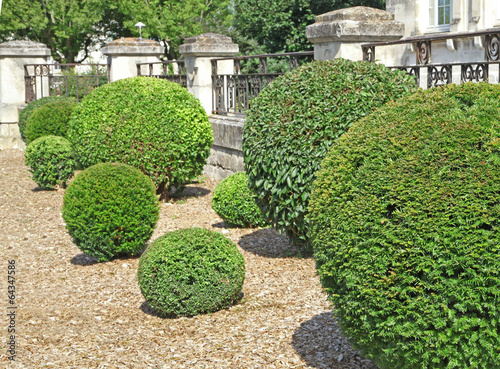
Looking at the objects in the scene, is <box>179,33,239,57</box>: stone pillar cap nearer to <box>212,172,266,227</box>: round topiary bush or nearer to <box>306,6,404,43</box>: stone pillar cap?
<box>212,172,266,227</box>: round topiary bush

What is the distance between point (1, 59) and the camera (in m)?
17.2

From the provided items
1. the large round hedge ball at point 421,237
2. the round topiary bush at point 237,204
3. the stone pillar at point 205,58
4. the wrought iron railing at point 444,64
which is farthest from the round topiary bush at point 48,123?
the large round hedge ball at point 421,237

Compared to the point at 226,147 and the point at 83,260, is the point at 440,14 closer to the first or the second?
the point at 226,147

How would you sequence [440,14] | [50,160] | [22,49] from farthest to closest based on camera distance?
[440,14], [22,49], [50,160]

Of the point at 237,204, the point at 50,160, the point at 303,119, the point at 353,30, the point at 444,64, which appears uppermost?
the point at 353,30

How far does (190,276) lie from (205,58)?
7.20 metres

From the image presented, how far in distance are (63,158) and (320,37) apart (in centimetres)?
575

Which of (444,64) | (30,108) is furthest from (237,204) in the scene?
(30,108)

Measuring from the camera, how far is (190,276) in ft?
16.5

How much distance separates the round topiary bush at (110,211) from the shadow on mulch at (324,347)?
2.53 metres

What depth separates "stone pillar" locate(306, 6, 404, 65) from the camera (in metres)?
6.90

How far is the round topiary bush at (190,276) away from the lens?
501 cm

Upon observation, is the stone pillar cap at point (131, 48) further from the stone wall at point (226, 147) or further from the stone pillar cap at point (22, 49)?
the stone pillar cap at point (22, 49)

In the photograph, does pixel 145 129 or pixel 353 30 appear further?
pixel 145 129
